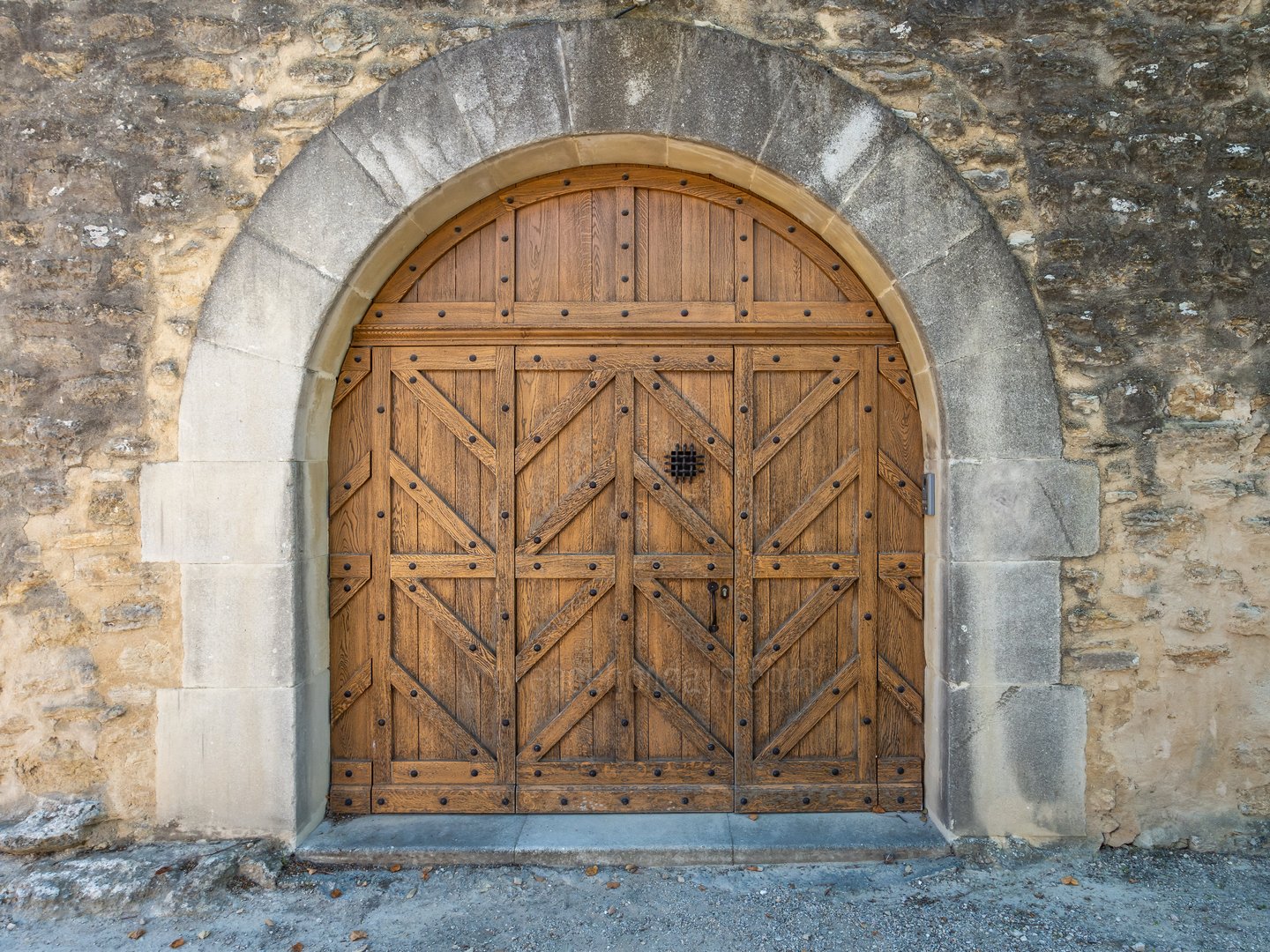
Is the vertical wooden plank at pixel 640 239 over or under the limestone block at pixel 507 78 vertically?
under

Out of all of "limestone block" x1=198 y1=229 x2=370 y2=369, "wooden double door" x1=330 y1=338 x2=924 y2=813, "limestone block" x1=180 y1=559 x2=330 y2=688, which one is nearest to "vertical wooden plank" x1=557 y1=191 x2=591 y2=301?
"wooden double door" x1=330 y1=338 x2=924 y2=813

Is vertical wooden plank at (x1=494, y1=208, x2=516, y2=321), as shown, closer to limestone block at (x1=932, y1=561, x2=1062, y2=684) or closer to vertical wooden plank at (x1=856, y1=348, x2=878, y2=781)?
vertical wooden plank at (x1=856, y1=348, x2=878, y2=781)

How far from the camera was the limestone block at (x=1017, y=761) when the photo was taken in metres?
2.90

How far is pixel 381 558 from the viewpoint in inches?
126

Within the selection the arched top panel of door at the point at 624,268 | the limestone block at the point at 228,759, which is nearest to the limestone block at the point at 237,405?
the arched top panel of door at the point at 624,268

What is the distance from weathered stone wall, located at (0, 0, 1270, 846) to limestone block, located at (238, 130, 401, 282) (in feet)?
0.29

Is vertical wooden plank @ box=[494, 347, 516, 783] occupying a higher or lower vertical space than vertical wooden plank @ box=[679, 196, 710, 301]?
lower

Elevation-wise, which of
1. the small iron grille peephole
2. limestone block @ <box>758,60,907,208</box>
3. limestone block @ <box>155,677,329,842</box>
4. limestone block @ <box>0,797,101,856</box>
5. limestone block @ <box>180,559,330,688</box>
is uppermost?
limestone block @ <box>758,60,907,208</box>

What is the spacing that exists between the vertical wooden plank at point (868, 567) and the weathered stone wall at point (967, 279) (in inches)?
23.1

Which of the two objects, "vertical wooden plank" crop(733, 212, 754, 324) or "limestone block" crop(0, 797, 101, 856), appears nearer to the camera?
"limestone block" crop(0, 797, 101, 856)

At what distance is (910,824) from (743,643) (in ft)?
3.13

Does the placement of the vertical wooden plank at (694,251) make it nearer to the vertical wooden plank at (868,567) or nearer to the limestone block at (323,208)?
the vertical wooden plank at (868,567)

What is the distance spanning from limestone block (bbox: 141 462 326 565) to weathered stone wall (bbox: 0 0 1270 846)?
0.31 feet

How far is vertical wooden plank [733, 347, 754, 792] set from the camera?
3.18 m
